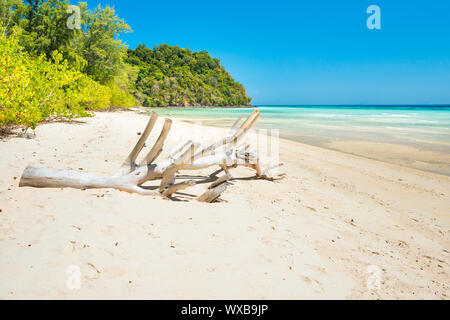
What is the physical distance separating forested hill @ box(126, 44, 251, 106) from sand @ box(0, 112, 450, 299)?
83905mm

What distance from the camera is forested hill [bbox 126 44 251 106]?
91375 mm

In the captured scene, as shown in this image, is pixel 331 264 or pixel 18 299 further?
pixel 331 264

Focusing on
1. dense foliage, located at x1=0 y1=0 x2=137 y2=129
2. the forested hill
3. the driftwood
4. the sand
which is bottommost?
the sand

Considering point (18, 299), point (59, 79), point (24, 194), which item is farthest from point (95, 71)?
point (18, 299)

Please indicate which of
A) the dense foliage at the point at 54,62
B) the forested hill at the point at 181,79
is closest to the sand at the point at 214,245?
the dense foliage at the point at 54,62

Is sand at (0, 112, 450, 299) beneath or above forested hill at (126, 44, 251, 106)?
beneath

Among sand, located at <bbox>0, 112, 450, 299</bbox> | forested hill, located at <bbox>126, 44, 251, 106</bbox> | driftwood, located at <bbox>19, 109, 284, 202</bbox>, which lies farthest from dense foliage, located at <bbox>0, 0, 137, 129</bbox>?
forested hill, located at <bbox>126, 44, 251, 106</bbox>

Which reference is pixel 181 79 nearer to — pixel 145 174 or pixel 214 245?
pixel 145 174

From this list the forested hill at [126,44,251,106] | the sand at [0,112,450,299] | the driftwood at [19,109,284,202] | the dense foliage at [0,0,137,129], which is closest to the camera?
→ the sand at [0,112,450,299]

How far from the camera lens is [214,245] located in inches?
117

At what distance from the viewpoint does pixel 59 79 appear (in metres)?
11.3

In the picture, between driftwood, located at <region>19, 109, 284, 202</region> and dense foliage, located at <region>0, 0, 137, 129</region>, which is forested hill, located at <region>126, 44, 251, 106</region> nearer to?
dense foliage, located at <region>0, 0, 137, 129</region>

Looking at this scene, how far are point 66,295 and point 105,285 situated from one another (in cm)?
28
